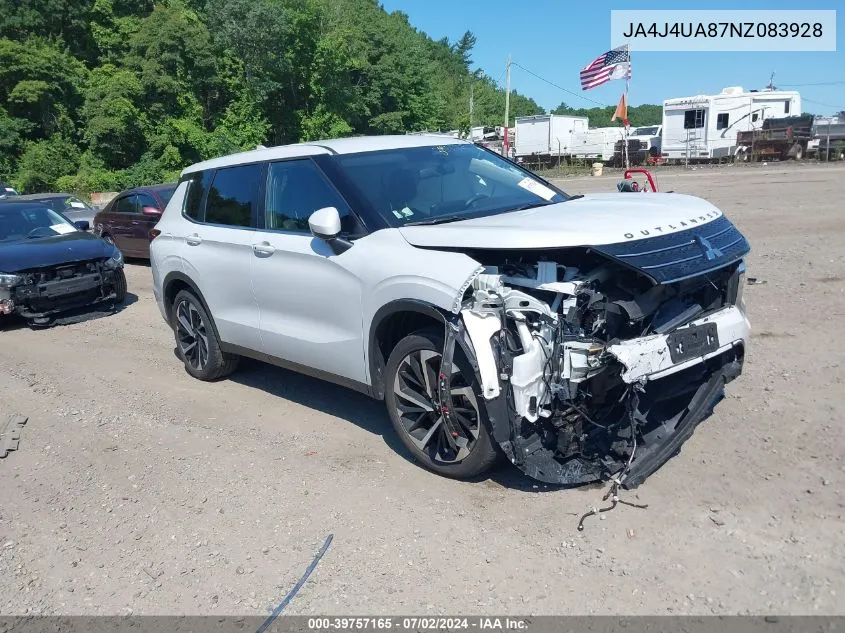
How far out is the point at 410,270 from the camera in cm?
419

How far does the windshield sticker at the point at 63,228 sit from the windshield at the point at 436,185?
23.0ft

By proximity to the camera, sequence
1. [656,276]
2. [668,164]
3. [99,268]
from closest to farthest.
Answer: [656,276], [99,268], [668,164]

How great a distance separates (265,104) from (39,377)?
41370 mm

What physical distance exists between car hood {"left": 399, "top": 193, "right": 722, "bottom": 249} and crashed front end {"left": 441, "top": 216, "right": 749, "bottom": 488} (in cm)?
9

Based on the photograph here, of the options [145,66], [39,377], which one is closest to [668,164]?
[145,66]

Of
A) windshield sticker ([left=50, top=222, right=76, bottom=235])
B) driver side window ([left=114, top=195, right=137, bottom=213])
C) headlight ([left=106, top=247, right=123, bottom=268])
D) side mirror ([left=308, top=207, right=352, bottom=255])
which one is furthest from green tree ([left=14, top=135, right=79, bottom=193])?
side mirror ([left=308, top=207, right=352, bottom=255])

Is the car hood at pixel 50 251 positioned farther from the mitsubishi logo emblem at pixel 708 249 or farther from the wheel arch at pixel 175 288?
the mitsubishi logo emblem at pixel 708 249

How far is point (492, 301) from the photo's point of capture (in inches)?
151

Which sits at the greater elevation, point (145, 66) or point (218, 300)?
point (145, 66)

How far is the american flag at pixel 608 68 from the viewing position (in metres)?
29.5

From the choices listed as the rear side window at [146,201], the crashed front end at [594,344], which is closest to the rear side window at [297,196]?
the crashed front end at [594,344]

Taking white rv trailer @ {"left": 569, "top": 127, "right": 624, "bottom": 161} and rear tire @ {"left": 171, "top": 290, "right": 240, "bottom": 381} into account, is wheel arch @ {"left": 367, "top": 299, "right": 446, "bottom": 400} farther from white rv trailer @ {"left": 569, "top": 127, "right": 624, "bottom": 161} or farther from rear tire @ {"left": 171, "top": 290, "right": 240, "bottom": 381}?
white rv trailer @ {"left": 569, "top": 127, "right": 624, "bottom": 161}

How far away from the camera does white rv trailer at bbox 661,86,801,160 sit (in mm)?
34344

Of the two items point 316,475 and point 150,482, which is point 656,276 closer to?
point 316,475
